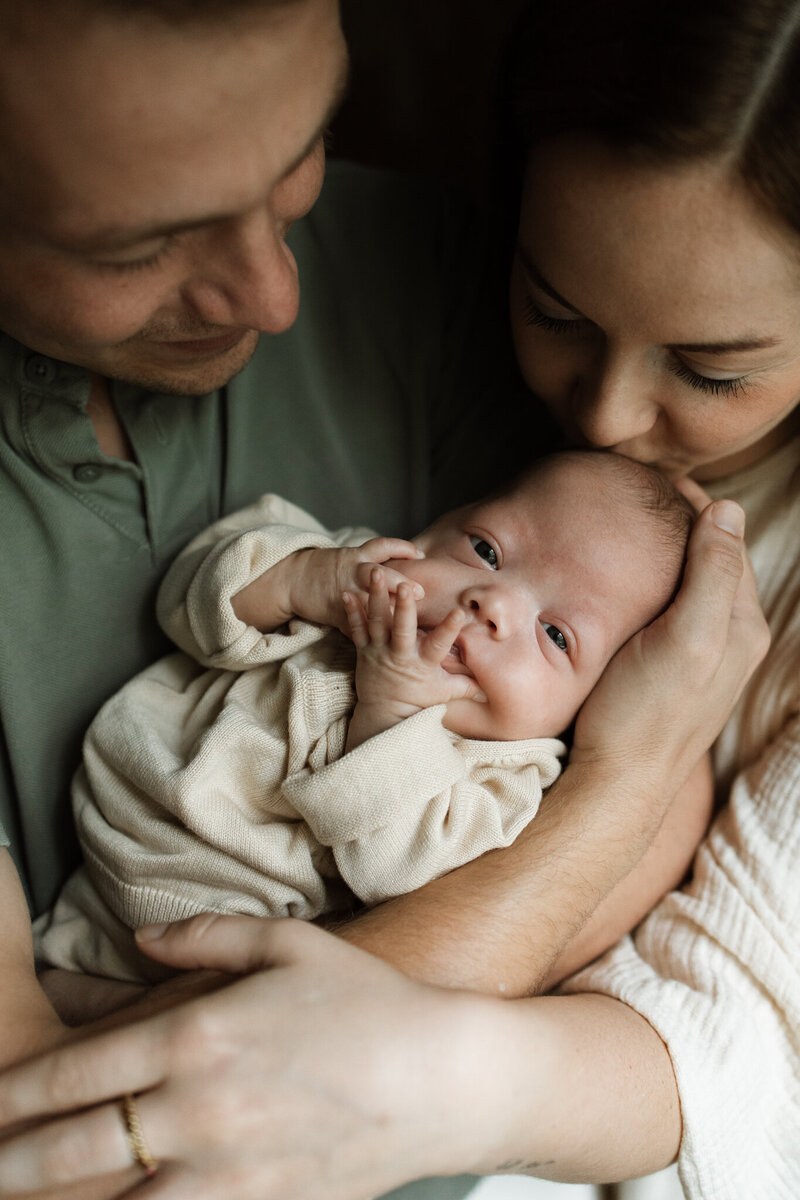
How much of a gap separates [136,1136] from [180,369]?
36.6 inches

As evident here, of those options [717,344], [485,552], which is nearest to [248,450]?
[485,552]

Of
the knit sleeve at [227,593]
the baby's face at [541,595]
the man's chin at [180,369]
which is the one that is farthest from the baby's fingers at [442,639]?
the man's chin at [180,369]

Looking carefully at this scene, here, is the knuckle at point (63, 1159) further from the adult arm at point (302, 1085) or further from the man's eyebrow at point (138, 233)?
the man's eyebrow at point (138, 233)

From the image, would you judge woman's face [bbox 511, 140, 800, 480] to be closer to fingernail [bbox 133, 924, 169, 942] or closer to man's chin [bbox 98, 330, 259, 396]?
man's chin [bbox 98, 330, 259, 396]

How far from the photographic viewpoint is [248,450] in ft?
5.38

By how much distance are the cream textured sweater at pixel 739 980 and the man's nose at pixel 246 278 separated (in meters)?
1.00

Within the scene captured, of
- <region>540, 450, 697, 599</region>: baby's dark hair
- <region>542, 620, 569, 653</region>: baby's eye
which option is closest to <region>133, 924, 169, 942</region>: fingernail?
<region>542, 620, 569, 653</region>: baby's eye

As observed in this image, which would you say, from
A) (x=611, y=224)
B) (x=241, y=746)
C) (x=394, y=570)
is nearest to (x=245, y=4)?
(x=611, y=224)

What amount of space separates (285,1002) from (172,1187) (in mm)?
199

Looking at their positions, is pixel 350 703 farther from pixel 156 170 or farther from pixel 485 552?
pixel 156 170

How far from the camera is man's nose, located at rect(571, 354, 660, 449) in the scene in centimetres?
132

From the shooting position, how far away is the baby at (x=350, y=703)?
1.23m

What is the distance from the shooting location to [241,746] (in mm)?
1318

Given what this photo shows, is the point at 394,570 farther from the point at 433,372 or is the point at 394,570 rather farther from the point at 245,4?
the point at 245,4
